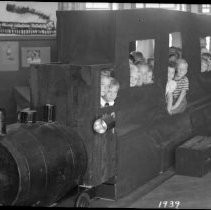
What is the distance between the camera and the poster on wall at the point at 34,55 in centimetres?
914

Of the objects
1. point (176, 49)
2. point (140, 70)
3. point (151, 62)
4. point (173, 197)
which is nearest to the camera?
point (173, 197)

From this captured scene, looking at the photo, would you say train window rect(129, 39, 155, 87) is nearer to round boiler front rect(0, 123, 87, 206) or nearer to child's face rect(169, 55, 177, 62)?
child's face rect(169, 55, 177, 62)

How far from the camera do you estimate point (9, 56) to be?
8906 mm

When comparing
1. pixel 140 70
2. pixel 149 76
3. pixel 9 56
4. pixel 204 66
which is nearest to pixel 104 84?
pixel 140 70

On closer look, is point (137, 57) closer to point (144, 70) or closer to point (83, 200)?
point (144, 70)

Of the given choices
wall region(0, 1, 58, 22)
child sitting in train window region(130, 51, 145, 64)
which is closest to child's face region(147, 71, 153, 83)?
child sitting in train window region(130, 51, 145, 64)

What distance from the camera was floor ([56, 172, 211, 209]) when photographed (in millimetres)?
4680

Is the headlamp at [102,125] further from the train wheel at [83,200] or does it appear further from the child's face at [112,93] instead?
the train wheel at [83,200]

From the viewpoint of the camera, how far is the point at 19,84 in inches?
358

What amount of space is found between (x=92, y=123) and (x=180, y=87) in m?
2.01

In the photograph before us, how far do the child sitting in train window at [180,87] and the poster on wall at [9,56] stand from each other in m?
4.03

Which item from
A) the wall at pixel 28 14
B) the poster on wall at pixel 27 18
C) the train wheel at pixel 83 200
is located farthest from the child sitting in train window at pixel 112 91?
the wall at pixel 28 14

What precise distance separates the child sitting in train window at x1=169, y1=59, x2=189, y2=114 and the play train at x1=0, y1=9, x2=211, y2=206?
172 mm

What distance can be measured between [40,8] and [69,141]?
5798 millimetres
